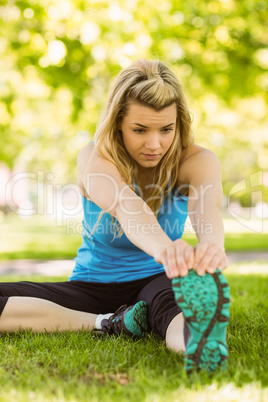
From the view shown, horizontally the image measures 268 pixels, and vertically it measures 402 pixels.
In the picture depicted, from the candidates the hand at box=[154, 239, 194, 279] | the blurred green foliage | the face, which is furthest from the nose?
the blurred green foliage

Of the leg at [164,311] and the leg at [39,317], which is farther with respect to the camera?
the leg at [39,317]

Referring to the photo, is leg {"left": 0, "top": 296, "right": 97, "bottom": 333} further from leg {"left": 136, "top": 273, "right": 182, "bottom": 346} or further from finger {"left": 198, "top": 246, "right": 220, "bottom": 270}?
finger {"left": 198, "top": 246, "right": 220, "bottom": 270}

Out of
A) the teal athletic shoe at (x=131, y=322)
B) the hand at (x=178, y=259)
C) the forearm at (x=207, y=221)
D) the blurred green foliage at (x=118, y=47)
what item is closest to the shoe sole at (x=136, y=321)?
the teal athletic shoe at (x=131, y=322)

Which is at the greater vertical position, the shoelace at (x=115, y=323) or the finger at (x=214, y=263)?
the finger at (x=214, y=263)

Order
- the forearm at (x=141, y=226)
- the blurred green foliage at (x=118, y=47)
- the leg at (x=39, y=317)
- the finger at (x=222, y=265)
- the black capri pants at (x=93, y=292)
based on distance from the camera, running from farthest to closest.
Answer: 1. the blurred green foliage at (x=118, y=47)
2. the black capri pants at (x=93, y=292)
3. the leg at (x=39, y=317)
4. the forearm at (x=141, y=226)
5. the finger at (x=222, y=265)

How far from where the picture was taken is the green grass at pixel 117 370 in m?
1.66

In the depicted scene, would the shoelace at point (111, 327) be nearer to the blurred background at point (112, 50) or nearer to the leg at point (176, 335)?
the leg at point (176, 335)

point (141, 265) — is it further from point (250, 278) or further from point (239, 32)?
point (239, 32)

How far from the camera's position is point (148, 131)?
8.34ft

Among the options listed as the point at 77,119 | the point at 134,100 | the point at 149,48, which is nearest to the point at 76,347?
the point at 134,100

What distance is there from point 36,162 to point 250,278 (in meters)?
23.4

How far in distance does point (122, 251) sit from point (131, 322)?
1.86 ft

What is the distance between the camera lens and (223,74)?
8.77 meters

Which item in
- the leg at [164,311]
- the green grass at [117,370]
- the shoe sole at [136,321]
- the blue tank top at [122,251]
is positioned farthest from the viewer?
the blue tank top at [122,251]
